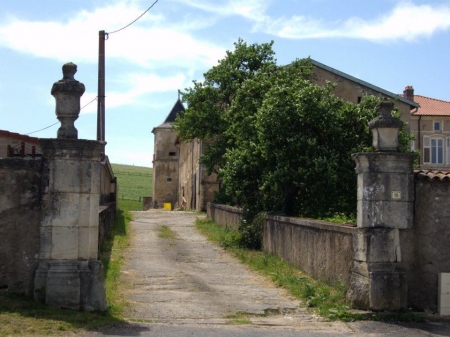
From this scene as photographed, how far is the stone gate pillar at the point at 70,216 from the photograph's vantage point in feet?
30.2

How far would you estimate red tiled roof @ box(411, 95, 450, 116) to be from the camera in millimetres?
48219

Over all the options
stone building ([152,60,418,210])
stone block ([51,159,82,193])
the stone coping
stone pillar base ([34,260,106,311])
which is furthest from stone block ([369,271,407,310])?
stone building ([152,60,418,210])

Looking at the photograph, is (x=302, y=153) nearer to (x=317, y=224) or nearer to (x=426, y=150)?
(x=317, y=224)

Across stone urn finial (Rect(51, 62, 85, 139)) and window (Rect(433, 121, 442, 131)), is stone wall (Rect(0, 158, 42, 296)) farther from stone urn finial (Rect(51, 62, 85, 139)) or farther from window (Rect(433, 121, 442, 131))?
window (Rect(433, 121, 442, 131))

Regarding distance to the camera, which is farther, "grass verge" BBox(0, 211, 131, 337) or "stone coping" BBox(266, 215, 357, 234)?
"stone coping" BBox(266, 215, 357, 234)

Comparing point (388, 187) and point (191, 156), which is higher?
point (191, 156)

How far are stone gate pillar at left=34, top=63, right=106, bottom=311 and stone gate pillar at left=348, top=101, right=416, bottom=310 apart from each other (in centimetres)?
413

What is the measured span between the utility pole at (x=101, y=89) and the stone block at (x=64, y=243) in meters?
12.8

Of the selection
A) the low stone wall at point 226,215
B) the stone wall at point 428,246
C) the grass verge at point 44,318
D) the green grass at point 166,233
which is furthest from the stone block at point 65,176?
the green grass at point 166,233

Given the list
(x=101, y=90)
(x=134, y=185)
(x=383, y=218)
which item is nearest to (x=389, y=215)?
(x=383, y=218)

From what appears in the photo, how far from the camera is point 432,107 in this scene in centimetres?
4928

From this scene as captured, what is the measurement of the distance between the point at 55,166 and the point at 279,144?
8.97 meters

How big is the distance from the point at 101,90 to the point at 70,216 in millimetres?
13745

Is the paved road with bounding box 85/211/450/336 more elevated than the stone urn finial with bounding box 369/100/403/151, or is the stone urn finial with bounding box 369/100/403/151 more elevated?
the stone urn finial with bounding box 369/100/403/151
